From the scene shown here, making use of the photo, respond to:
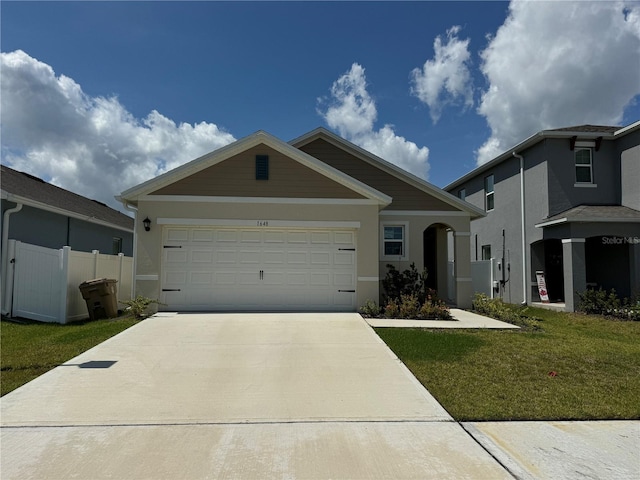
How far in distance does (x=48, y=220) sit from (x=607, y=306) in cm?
1860

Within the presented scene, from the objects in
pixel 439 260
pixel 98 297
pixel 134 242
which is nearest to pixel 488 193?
pixel 439 260

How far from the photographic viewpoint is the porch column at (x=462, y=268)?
13560mm

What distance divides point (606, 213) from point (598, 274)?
118 inches

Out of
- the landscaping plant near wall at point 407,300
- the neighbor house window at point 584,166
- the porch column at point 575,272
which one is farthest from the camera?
the neighbor house window at point 584,166

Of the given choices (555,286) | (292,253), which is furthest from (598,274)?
(292,253)

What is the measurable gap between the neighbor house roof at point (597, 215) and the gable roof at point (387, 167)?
8.56ft

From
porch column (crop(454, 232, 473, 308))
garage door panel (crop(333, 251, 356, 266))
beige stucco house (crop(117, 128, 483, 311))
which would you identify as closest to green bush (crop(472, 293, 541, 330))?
porch column (crop(454, 232, 473, 308))

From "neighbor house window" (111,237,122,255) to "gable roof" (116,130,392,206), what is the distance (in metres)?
9.45

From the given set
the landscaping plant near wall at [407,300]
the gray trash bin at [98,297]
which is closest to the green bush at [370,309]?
the landscaping plant near wall at [407,300]

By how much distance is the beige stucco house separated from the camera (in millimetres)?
11141

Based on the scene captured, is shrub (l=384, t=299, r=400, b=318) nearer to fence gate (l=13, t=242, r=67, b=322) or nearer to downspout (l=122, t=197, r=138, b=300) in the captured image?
downspout (l=122, t=197, r=138, b=300)

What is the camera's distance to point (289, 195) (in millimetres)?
11422

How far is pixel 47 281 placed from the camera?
10.3 meters

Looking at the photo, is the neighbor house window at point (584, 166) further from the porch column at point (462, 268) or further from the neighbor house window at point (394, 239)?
the neighbor house window at point (394, 239)
